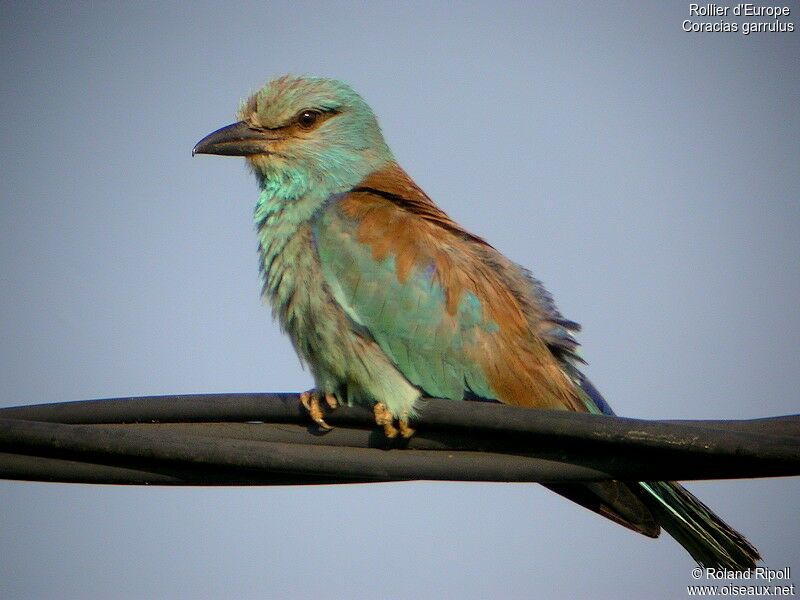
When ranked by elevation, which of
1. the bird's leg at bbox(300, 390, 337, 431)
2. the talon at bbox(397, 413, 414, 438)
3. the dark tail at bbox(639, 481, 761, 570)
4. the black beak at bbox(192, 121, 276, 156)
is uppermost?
the black beak at bbox(192, 121, 276, 156)

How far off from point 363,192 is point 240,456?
2.10 meters

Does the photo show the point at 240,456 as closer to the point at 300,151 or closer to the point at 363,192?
the point at 363,192

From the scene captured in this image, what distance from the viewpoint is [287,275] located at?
4.31 meters

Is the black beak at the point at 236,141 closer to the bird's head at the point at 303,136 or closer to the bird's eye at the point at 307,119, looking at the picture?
the bird's head at the point at 303,136

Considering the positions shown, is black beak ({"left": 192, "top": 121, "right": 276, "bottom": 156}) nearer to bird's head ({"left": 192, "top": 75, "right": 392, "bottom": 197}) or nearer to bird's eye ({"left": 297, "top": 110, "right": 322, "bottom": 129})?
bird's head ({"left": 192, "top": 75, "right": 392, "bottom": 197})

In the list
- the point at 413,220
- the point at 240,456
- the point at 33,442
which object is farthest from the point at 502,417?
the point at 413,220

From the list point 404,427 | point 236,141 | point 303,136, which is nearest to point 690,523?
point 404,427

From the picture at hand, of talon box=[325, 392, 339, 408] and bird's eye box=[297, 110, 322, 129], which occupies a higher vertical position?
bird's eye box=[297, 110, 322, 129]

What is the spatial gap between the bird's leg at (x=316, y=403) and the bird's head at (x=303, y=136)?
47.4 inches

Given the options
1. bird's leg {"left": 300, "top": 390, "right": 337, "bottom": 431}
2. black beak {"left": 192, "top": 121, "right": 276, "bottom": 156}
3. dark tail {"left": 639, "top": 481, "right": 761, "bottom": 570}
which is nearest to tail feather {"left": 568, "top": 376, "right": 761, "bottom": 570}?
dark tail {"left": 639, "top": 481, "right": 761, "bottom": 570}

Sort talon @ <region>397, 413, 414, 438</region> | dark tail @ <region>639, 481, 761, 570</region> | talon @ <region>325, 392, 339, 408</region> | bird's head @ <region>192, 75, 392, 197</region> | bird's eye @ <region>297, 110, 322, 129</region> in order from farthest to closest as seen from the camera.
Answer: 1. bird's eye @ <region>297, 110, 322, 129</region>
2. bird's head @ <region>192, 75, 392, 197</region>
3. talon @ <region>325, 392, 339, 408</region>
4. dark tail @ <region>639, 481, 761, 570</region>
5. talon @ <region>397, 413, 414, 438</region>

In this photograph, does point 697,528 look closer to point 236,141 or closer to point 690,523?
point 690,523

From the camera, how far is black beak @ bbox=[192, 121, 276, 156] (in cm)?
504

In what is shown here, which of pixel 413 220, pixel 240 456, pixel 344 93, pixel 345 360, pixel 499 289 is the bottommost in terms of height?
pixel 240 456
